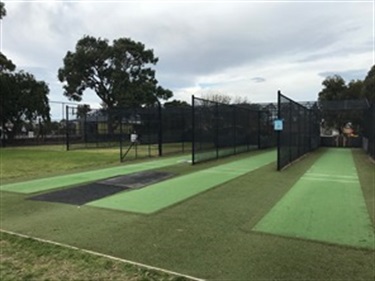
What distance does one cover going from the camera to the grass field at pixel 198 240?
3.59 m

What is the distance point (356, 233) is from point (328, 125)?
1464 inches

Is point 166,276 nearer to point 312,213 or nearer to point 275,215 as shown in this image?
point 275,215

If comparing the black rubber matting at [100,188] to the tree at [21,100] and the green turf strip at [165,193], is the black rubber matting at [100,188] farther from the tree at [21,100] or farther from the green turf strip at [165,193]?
the tree at [21,100]

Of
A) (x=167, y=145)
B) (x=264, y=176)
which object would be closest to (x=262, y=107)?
(x=167, y=145)

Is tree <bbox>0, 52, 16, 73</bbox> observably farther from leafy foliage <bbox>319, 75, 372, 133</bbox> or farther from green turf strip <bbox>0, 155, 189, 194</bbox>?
leafy foliage <bbox>319, 75, 372, 133</bbox>

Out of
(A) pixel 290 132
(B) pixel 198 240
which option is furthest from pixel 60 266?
(A) pixel 290 132

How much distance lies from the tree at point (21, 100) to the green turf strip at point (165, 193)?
22735 mm

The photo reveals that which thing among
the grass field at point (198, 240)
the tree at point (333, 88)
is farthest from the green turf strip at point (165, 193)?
the tree at point (333, 88)

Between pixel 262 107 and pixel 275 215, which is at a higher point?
pixel 262 107

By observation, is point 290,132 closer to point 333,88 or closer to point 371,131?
point 371,131

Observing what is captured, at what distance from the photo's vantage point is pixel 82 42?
35.5 m

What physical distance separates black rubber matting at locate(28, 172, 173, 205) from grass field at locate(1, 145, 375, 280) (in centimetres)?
43

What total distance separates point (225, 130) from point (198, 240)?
41.8 feet

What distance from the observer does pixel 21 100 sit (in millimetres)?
29484
